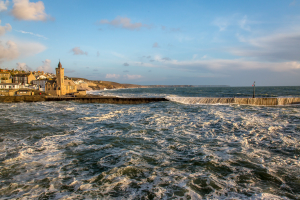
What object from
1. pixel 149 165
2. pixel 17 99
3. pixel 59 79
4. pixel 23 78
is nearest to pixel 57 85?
pixel 59 79

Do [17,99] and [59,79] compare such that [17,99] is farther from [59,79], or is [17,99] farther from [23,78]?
[23,78]

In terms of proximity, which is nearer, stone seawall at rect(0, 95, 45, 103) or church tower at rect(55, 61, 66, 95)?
stone seawall at rect(0, 95, 45, 103)

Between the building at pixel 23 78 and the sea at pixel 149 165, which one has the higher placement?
the building at pixel 23 78

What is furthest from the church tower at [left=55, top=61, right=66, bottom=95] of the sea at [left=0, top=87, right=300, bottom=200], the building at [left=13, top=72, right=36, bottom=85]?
the building at [left=13, top=72, right=36, bottom=85]

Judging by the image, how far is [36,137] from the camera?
13117mm

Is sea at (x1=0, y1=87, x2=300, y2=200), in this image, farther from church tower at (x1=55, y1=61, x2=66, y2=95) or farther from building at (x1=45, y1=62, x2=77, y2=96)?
church tower at (x1=55, y1=61, x2=66, y2=95)

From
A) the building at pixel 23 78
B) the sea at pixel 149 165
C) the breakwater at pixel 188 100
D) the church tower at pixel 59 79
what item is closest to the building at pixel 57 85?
the church tower at pixel 59 79

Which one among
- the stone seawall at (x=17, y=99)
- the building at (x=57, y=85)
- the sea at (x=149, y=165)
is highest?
the building at (x=57, y=85)

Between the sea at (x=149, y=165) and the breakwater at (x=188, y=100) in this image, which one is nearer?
the sea at (x=149, y=165)

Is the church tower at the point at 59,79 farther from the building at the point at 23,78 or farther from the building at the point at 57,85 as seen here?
the building at the point at 23,78

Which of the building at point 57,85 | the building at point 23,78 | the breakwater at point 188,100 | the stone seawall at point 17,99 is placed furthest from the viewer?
the building at point 23,78

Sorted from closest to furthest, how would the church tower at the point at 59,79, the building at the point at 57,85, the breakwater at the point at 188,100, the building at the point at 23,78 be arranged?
1. the breakwater at the point at 188,100
2. the building at the point at 57,85
3. the church tower at the point at 59,79
4. the building at the point at 23,78

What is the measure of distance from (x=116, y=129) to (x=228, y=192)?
36.5 ft

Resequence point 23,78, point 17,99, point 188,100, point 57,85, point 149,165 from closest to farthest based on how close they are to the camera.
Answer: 1. point 149,165
2. point 188,100
3. point 17,99
4. point 57,85
5. point 23,78
